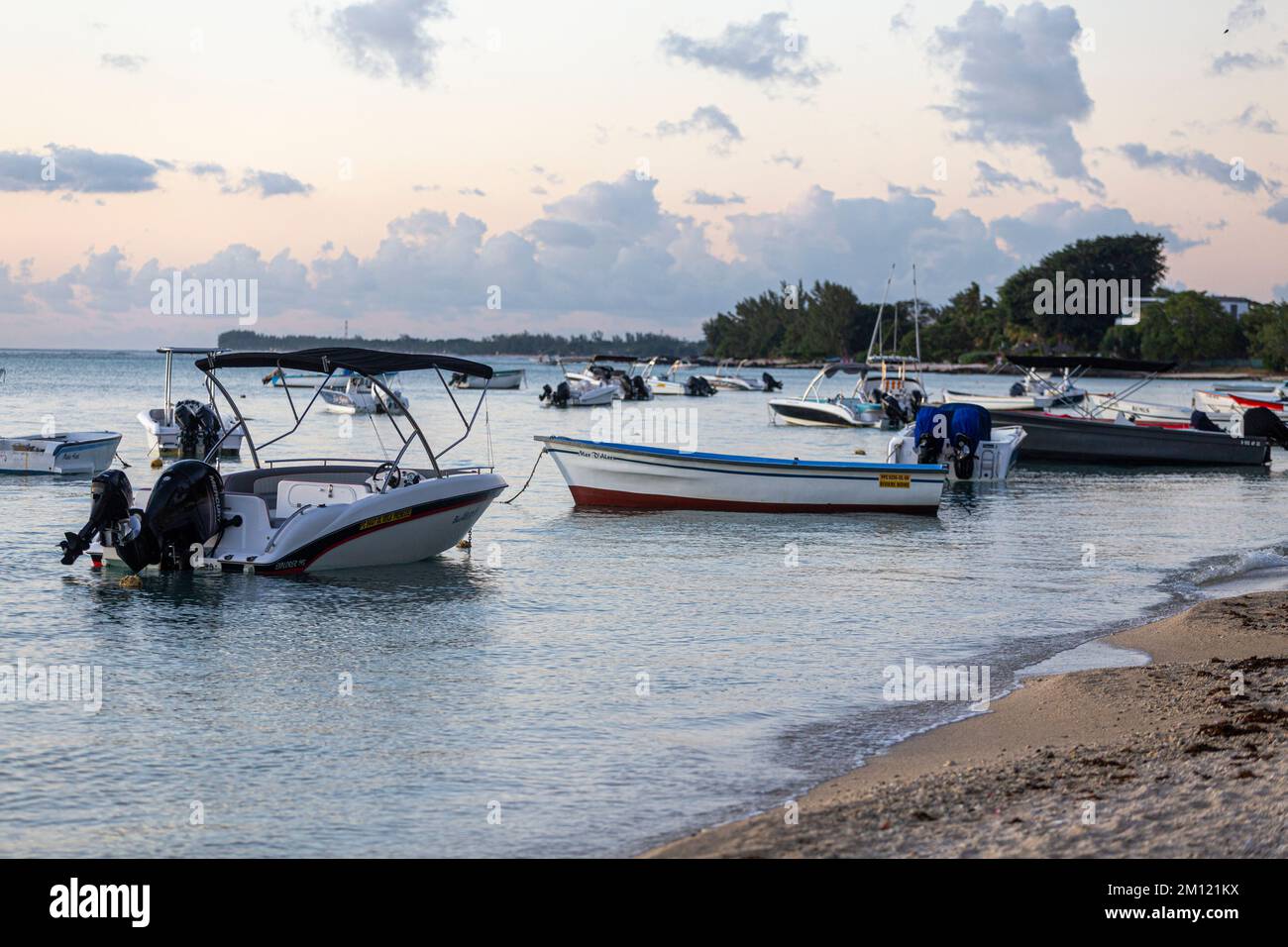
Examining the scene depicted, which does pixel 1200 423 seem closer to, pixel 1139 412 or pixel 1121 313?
pixel 1139 412

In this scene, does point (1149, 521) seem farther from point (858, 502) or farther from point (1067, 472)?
point (1067, 472)

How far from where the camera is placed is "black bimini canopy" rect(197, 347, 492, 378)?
707 inches

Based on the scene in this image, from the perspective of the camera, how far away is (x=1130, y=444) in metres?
40.4

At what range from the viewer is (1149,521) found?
1049 inches

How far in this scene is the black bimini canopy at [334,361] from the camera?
18.0 m

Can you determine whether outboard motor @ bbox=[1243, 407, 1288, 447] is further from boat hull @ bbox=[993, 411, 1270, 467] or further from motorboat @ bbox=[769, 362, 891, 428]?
motorboat @ bbox=[769, 362, 891, 428]

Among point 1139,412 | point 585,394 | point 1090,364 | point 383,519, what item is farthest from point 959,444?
point 585,394

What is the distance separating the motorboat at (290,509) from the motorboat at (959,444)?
1681 centimetres

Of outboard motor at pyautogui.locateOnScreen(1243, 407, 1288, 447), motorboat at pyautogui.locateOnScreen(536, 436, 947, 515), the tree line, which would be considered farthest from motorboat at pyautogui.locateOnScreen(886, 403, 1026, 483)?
the tree line

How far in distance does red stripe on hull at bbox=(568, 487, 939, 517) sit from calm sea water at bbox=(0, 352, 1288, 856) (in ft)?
1.02

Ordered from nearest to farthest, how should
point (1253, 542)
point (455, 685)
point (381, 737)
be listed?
1. point (381, 737)
2. point (455, 685)
3. point (1253, 542)

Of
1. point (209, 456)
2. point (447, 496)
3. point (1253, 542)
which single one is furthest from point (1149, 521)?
point (209, 456)

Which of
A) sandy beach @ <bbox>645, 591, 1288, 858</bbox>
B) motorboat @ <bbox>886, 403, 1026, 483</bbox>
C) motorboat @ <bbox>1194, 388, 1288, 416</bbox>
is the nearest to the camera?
sandy beach @ <bbox>645, 591, 1288, 858</bbox>
